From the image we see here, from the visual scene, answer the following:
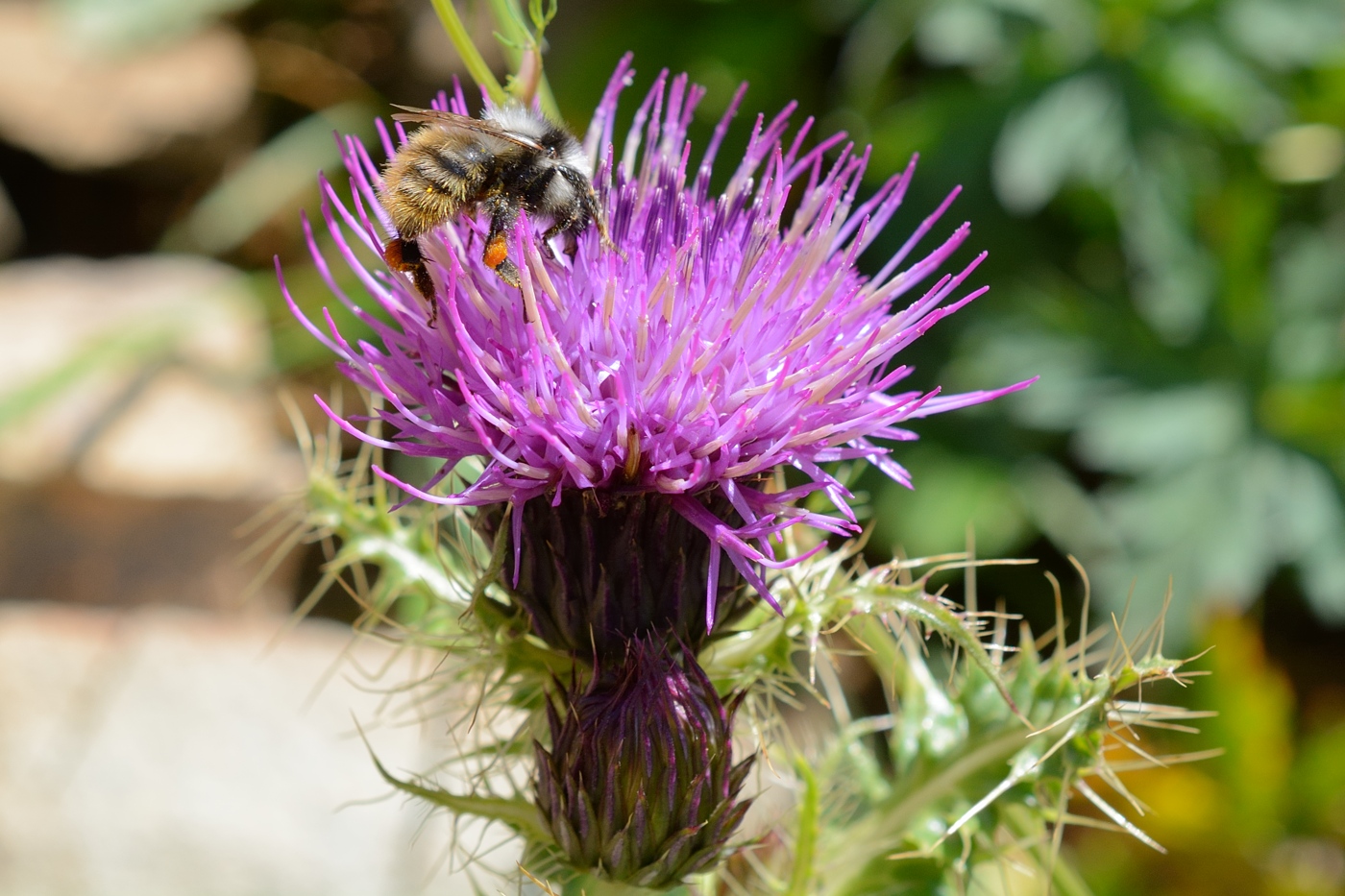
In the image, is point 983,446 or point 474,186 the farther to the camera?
point 983,446

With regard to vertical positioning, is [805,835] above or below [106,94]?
below

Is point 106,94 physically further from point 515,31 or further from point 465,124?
point 465,124

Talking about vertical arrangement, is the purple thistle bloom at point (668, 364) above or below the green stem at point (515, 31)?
below

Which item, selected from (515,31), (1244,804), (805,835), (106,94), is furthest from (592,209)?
(106,94)

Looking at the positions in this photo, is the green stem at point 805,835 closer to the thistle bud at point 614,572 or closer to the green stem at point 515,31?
the thistle bud at point 614,572

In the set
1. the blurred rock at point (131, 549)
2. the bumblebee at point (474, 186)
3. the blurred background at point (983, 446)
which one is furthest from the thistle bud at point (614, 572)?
the blurred rock at point (131, 549)

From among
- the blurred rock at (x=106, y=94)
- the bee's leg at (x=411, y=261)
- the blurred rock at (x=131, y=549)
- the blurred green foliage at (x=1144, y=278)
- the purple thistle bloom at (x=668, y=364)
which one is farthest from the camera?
the blurred rock at (x=106, y=94)

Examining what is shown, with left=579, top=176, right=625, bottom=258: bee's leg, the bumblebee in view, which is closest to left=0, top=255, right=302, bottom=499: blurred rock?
the bumblebee
